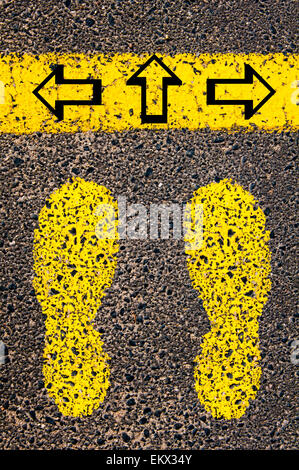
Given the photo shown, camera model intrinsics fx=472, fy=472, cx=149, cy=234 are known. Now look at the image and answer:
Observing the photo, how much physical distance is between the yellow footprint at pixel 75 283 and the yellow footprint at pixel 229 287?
451mm

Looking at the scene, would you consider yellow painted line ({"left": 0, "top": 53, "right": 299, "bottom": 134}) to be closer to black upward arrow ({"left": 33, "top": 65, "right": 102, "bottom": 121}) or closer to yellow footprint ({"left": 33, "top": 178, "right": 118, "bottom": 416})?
black upward arrow ({"left": 33, "top": 65, "right": 102, "bottom": 121})

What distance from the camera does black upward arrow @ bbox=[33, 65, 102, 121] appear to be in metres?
2.38

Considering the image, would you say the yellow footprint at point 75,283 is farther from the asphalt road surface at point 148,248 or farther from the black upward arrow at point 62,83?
the black upward arrow at point 62,83

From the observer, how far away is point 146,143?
2.39m

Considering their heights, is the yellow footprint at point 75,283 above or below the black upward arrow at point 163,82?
below

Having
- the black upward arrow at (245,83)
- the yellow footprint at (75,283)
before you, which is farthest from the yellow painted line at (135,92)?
the yellow footprint at (75,283)

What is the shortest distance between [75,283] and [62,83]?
39.7 inches

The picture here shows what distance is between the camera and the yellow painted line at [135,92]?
2.38 m

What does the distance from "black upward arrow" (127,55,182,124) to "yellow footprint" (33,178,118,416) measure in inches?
17.0

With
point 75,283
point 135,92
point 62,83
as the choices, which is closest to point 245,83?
point 135,92

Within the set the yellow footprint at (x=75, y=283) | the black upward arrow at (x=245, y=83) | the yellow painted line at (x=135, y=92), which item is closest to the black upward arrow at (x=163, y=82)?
the yellow painted line at (x=135, y=92)

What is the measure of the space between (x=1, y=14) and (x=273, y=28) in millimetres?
A: 1390

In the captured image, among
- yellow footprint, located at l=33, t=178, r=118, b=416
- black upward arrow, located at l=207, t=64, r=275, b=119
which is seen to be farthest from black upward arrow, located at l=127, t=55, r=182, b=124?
yellow footprint, located at l=33, t=178, r=118, b=416
